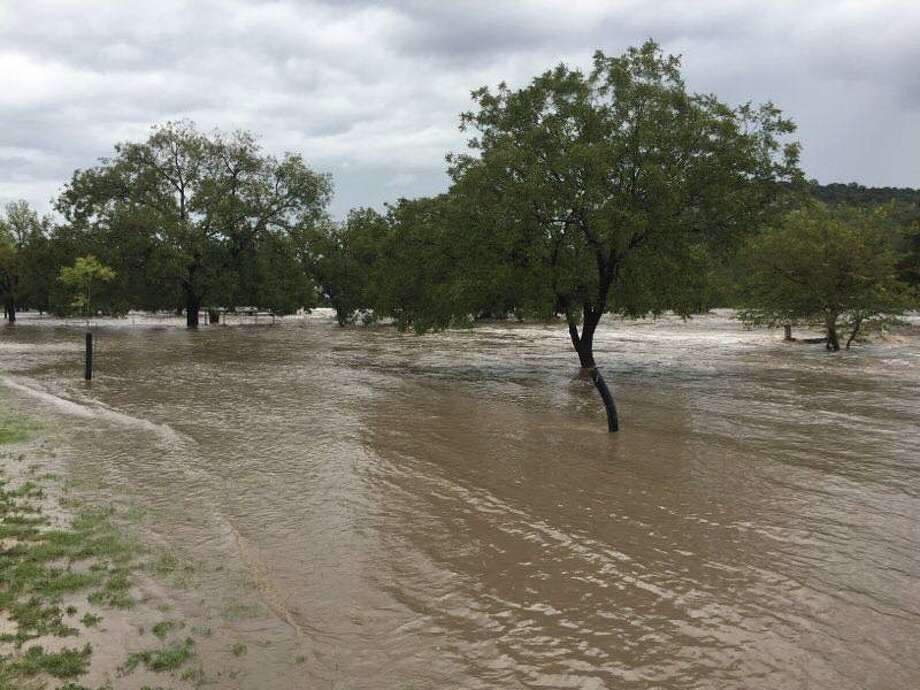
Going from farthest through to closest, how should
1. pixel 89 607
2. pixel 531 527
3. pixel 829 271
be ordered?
pixel 829 271, pixel 531 527, pixel 89 607

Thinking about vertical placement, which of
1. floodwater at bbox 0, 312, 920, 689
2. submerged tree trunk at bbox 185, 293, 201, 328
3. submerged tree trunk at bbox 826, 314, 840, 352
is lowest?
floodwater at bbox 0, 312, 920, 689

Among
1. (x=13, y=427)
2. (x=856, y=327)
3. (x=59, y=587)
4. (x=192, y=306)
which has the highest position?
(x=192, y=306)

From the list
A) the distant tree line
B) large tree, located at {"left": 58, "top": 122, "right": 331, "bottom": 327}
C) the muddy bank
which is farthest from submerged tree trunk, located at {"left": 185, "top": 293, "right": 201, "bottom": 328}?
the muddy bank

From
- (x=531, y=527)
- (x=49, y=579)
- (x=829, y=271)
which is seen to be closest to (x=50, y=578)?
(x=49, y=579)

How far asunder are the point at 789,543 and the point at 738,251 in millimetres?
17321

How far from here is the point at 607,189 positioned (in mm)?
21438

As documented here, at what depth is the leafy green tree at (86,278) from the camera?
52.8m

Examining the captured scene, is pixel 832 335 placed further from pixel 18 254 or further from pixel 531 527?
pixel 18 254

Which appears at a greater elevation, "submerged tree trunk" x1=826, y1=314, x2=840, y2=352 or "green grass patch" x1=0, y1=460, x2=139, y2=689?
"submerged tree trunk" x1=826, y1=314, x2=840, y2=352

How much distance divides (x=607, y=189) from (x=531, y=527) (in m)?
15.2

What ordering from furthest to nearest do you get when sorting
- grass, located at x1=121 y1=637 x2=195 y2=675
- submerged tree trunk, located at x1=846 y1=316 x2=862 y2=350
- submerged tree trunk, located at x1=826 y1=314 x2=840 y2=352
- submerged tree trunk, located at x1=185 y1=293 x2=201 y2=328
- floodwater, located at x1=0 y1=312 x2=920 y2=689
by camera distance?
submerged tree trunk, located at x1=185 y1=293 x2=201 y2=328 → submerged tree trunk, located at x1=826 y1=314 x2=840 y2=352 → submerged tree trunk, located at x1=846 y1=316 x2=862 y2=350 → floodwater, located at x1=0 y1=312 x2=920 y2=689 → grass, located at x1=121 y1=637 x2=195 y2=675

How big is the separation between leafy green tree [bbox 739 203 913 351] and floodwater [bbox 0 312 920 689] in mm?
15587

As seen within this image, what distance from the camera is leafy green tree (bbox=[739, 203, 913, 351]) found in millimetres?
34125

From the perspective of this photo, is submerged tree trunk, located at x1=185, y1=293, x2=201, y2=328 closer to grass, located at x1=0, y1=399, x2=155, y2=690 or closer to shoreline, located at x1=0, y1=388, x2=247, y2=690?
grass, located at x1=0, y1=399, x2=155, y2=690
